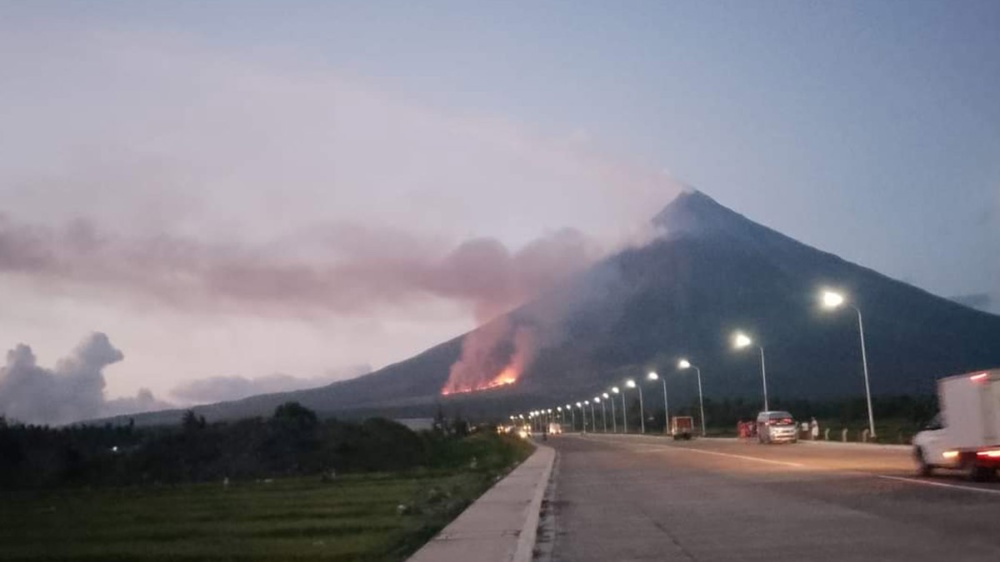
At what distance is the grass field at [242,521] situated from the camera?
22.9 meters

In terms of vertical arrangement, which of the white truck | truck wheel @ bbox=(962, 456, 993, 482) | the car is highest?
the car

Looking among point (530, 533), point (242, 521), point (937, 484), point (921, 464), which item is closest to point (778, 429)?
point (921, 464)

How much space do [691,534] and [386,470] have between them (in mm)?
46502

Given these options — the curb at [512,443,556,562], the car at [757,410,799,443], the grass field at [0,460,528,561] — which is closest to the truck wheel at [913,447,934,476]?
the curb at [512,443,556,562]

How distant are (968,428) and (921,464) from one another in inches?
122

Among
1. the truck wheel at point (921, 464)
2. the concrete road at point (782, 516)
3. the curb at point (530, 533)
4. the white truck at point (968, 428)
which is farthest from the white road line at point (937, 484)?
the curb at point (530, 533)

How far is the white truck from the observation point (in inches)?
1138

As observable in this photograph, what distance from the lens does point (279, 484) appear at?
5122 centimetres

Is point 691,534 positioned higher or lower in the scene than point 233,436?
lower

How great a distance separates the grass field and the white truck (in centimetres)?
1116

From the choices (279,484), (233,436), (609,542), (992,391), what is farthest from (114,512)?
(233,436)

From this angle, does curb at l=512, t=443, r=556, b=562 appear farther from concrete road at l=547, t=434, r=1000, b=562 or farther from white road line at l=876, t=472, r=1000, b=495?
white road line at l=876, t=472, r=1000, b=495

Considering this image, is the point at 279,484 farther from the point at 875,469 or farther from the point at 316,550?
the point at 316,550

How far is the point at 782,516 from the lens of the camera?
22.9m
